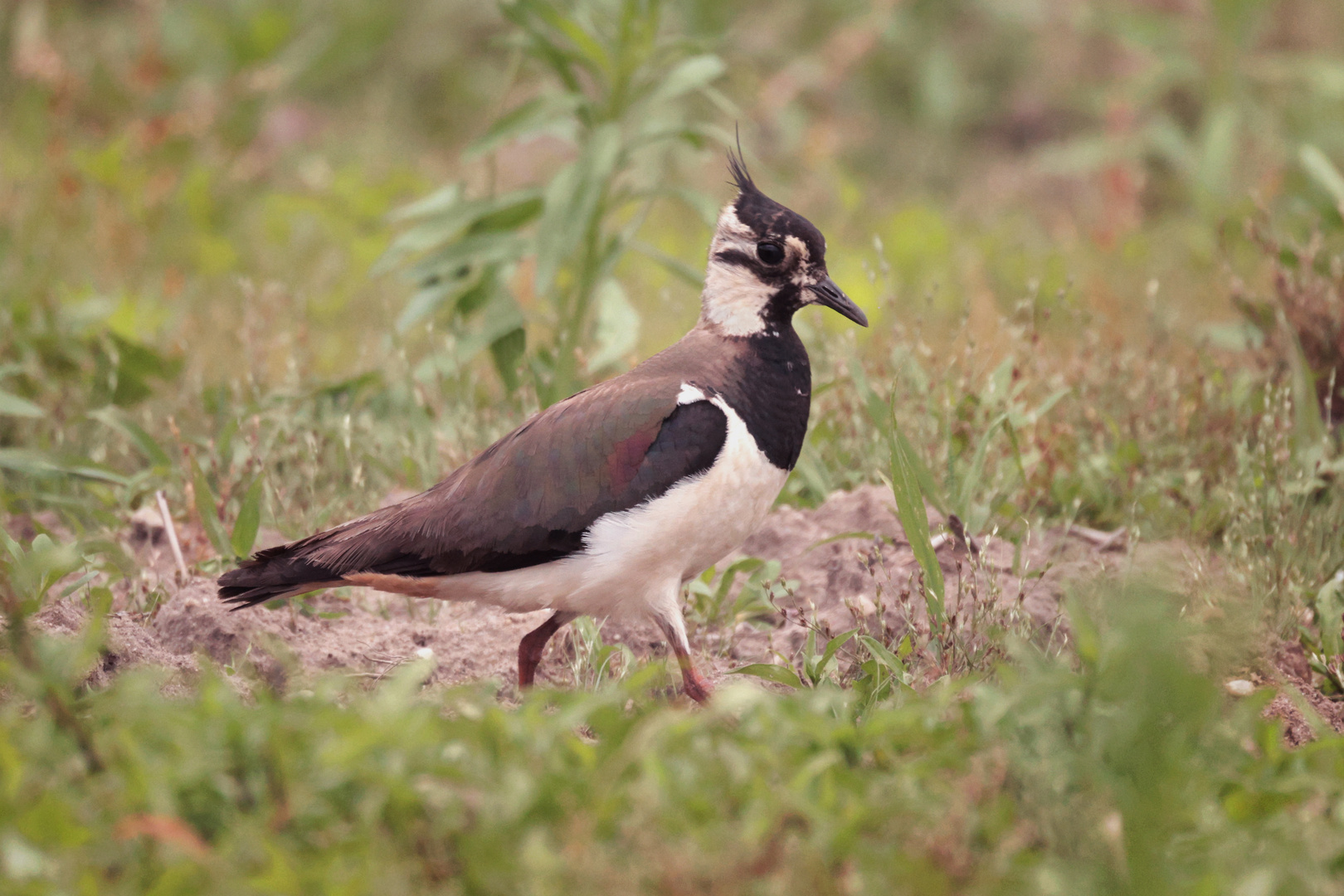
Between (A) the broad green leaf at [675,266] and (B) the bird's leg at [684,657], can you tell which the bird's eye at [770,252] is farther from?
(A) the broad green leaf at [675,266]

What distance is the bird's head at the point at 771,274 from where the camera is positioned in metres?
3.90

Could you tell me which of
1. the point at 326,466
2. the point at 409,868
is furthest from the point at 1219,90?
the point at 409,868

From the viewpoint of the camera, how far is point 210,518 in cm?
425

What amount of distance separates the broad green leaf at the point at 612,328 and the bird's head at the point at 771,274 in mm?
1420

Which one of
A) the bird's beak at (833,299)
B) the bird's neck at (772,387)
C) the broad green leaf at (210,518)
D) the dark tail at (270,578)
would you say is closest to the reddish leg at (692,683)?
the bird's neck at (772,387)

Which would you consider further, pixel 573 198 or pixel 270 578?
pixel 573 198

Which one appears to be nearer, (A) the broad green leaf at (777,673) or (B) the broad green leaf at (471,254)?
(A) the broad green leaf at (777,673)

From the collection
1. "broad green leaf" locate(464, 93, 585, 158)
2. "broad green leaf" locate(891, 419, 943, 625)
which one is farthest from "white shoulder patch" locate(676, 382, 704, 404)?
"broad green leaf" locate(464, 93, 585, 158)

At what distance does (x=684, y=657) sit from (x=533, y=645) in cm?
45

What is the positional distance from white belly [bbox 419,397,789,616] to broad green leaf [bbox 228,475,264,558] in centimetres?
85

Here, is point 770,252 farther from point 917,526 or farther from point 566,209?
point 566,209

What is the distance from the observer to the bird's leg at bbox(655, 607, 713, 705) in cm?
351

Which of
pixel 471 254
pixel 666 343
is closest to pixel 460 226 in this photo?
pixel 471 254

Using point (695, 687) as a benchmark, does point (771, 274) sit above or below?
above
